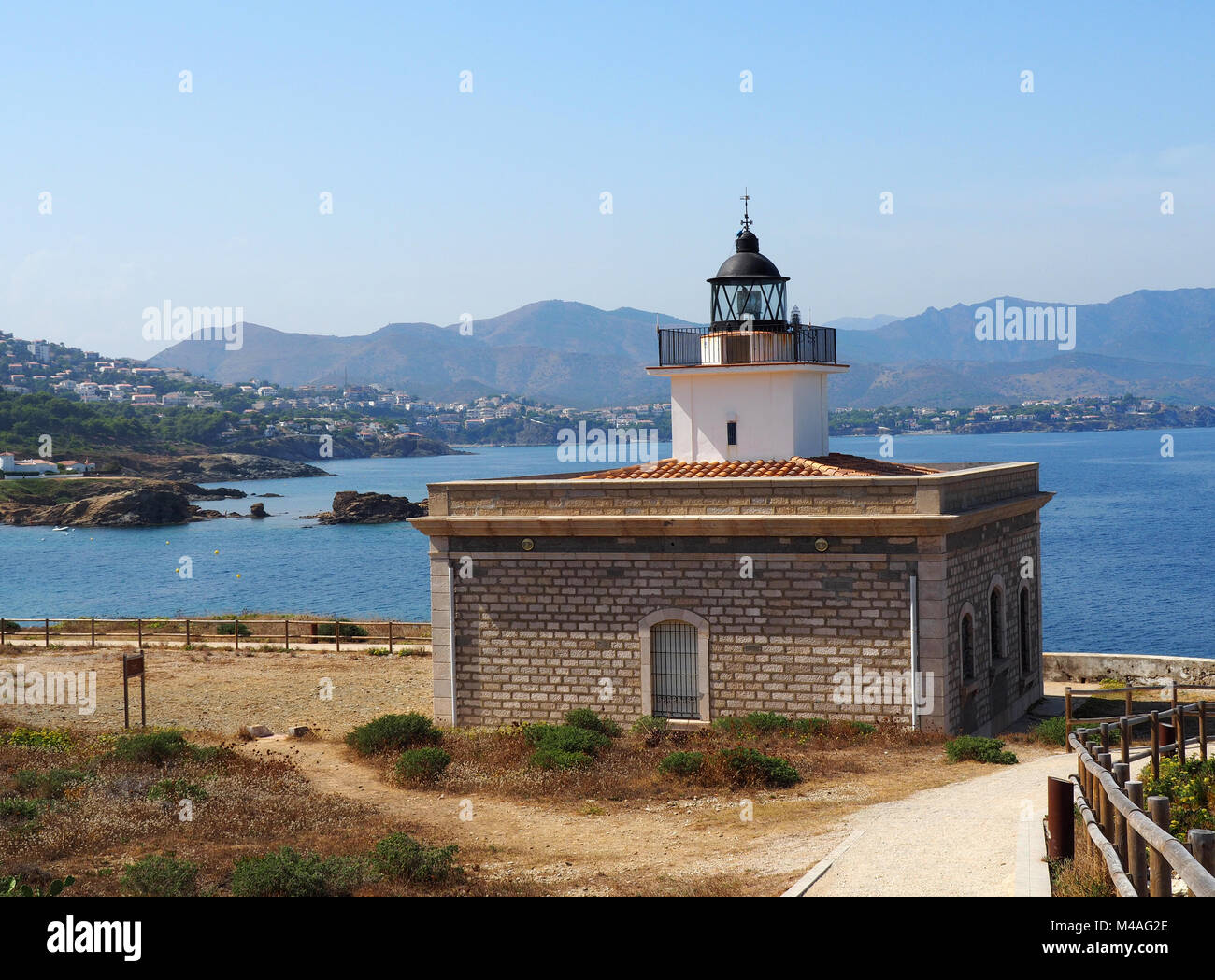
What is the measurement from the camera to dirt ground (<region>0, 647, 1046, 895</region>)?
38.1 feet

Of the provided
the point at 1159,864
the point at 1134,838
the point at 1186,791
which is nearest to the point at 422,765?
the point at 1186,791

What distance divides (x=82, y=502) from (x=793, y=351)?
4130 inches

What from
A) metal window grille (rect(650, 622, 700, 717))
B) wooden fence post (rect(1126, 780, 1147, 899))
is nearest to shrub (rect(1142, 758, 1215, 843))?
wooden fence post (rect(1126, 780, 1147, 899))

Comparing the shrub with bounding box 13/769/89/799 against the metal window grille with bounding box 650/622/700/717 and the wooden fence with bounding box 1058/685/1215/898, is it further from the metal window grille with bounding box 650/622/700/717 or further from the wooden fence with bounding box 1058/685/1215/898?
the wooden fence with bounding box 1058/685/1215/898

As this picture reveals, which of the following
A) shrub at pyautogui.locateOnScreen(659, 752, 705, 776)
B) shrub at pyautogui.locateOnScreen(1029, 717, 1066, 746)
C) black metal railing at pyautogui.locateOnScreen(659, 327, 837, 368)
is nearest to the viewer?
shrub at pyautogui.locateOnScreen(659, 752, 705, 776)

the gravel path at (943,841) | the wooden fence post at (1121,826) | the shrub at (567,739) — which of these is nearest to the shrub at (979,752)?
the gravel path at (943,841)

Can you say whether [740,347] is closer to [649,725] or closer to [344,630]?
[649,725]

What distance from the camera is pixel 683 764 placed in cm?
1605

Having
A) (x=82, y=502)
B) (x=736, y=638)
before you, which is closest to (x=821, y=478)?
(x=736, y=638)

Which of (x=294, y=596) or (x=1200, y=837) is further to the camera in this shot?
(x=294, y=596)

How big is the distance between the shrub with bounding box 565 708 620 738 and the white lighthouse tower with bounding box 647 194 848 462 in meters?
5.82

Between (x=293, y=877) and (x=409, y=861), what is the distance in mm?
1154
